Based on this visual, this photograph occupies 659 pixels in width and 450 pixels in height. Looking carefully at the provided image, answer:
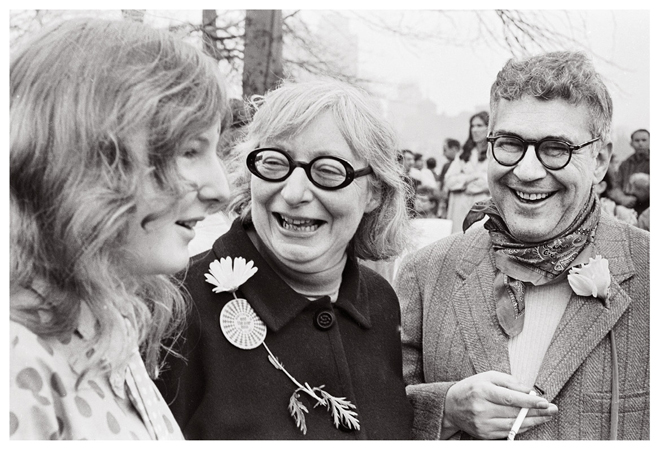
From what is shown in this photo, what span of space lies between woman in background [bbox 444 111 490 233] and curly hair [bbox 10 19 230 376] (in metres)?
4.47

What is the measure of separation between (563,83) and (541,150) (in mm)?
247

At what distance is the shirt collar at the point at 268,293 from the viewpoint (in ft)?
8.38

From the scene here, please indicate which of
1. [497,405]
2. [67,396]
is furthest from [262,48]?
[67,396]

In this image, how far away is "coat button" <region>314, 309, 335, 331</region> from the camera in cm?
262

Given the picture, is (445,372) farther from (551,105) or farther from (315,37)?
(315,37)

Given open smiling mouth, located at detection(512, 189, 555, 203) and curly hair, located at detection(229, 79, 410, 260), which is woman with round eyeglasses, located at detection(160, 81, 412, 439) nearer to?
curly hair, located at detection(229, 79, 410, 260)

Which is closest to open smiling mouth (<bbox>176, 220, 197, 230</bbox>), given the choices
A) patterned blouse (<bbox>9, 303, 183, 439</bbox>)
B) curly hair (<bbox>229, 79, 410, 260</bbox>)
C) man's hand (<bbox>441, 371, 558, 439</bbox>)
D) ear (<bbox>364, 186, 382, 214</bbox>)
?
patterned blouse (<bbox>9, 303, 183, 439</bbox>)

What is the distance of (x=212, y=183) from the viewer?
6.05ft

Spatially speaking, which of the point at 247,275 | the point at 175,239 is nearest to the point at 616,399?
the point at 247,275

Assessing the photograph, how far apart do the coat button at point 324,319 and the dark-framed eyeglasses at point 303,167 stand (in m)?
0.45

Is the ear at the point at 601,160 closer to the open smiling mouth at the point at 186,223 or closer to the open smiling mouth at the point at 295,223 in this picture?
the open smiling mouth at the point at 295,223

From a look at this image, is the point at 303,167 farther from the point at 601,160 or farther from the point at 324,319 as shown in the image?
the point at 601,160

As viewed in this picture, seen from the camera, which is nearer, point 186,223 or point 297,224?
point 186,223

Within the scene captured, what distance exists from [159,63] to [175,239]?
0.42 meters
